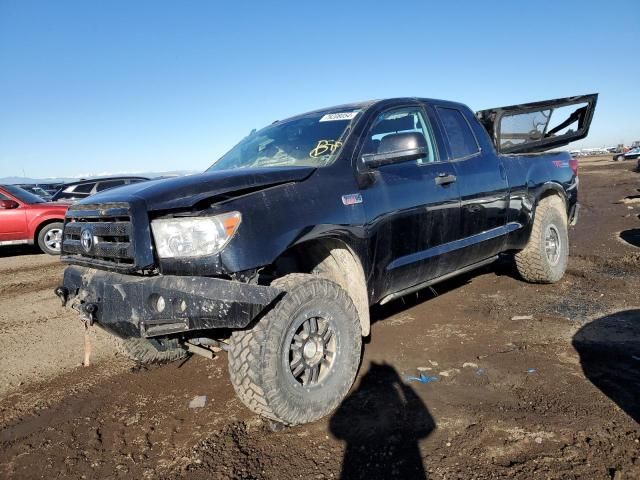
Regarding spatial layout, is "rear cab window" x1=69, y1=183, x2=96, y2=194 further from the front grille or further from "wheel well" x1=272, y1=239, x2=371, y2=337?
"wheel well" x1=272, y1=239, x2=371, y2=337

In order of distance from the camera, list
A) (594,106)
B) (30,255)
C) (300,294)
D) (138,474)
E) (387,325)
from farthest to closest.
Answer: (30,255), (594,106), (387,325), (300,294), (138,474)

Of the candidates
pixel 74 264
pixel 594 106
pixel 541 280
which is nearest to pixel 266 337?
pixel 74 264

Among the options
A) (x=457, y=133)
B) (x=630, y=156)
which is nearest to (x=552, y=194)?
(x=457, y=133)

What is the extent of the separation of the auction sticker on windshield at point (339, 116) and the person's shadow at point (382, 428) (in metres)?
1.94

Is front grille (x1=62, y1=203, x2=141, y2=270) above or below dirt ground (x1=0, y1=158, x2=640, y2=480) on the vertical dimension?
above

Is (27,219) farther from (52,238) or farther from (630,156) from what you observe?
(630,156)

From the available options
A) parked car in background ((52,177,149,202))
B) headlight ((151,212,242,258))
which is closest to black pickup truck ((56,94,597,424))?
headlight ((151,212,242,258))

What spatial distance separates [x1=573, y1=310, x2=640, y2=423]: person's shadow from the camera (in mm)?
2725

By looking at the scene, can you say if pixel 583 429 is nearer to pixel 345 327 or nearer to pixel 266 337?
pixel 345 327

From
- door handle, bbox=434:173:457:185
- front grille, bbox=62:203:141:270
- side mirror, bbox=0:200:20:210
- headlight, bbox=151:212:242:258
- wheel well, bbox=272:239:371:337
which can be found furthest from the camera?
side mirror, bbox=0:200:20:210

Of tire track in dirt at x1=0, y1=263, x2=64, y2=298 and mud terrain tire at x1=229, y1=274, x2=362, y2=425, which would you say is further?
tire track in dirt at x1=0, y1=263, x2=64, y2=298

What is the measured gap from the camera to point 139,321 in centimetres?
241

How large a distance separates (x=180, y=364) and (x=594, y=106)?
18.8ft

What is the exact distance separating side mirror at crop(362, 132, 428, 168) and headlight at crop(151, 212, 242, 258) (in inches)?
47.3
